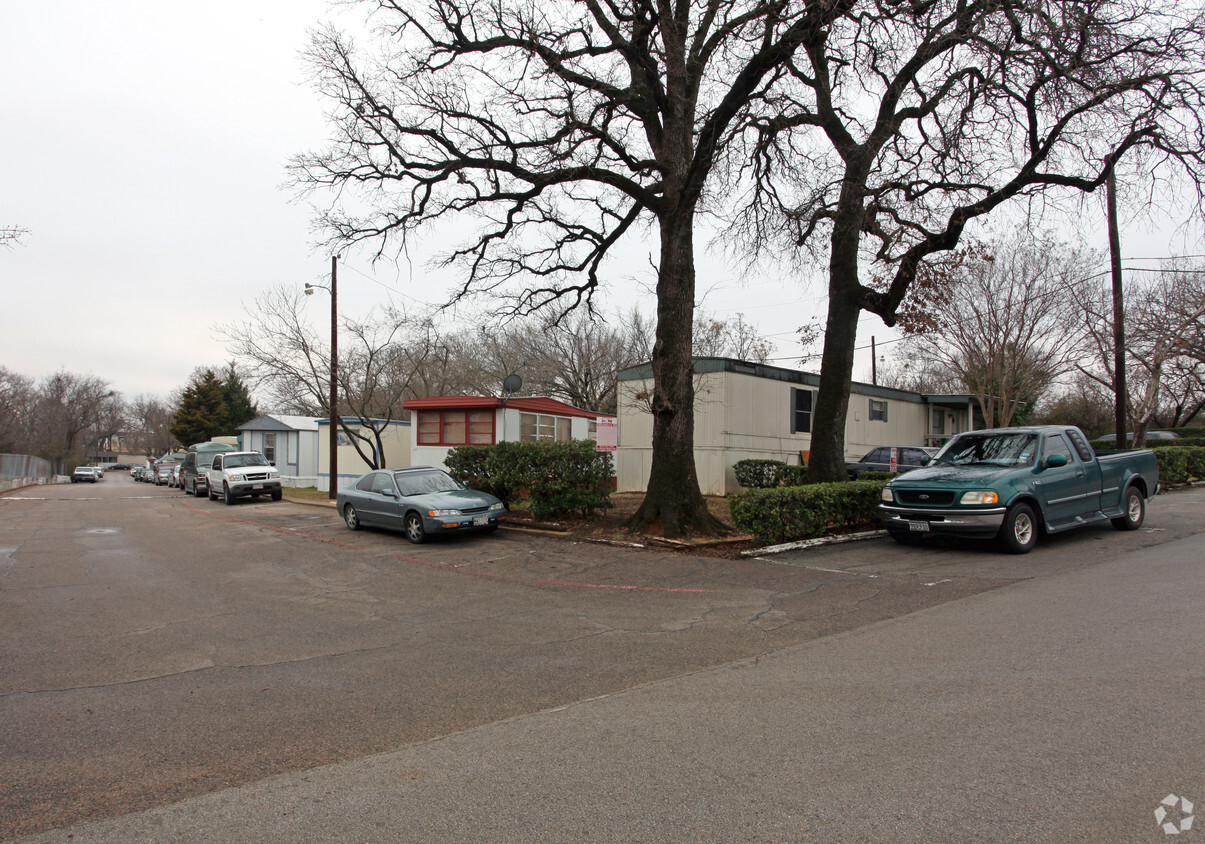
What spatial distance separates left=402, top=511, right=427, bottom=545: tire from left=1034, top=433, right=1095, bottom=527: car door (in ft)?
33.8

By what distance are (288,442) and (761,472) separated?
2872cm

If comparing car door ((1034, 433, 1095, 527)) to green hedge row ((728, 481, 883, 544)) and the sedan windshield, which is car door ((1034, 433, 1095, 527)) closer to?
green hedge row ((728, 481, 883, 544))

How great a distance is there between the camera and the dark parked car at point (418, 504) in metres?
13.2

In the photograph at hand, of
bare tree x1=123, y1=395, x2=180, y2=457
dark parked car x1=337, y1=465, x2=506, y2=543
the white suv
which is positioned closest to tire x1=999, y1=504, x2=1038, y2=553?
dark parked car x1=337, y1=465, x2=506, y2=543

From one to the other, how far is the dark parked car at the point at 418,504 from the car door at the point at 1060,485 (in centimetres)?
920

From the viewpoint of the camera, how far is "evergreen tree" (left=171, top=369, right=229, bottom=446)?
66.2 metres

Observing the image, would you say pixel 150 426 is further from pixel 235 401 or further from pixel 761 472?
pixel 761 472

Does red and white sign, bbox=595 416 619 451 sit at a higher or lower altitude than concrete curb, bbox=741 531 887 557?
higher

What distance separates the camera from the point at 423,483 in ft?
47.6

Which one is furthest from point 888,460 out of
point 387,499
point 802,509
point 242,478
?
point 242,478

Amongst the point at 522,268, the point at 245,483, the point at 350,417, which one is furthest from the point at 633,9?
the point at 350,417

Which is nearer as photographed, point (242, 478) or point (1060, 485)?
point (1060, 485)

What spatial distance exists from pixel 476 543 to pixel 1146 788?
1128 centimetres

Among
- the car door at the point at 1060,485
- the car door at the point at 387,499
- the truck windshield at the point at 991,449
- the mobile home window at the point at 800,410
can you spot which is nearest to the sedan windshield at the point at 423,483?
the car door at the point at 387,499
